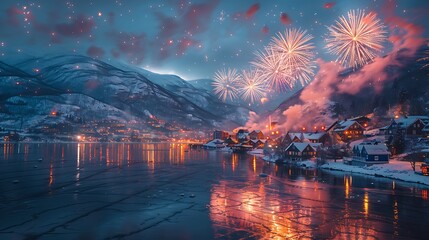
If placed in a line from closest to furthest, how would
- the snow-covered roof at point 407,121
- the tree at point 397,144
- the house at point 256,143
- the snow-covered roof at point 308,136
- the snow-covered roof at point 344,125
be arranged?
the tree at point 397,144, the snow-covered roof at point 407,121, the snow-covered roof at point 344,125, the snow-covered roof at point 308,136, the house at point 256,143

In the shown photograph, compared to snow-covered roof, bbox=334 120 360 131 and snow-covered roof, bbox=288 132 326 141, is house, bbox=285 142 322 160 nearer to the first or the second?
snow-covered roof, bbox=288 132 326 141

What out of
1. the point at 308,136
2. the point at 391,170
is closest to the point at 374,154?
the point at 391,170

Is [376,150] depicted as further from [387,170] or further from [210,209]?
[210,209]

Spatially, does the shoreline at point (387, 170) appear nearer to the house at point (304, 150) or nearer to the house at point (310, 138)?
the house at point (304, 150)

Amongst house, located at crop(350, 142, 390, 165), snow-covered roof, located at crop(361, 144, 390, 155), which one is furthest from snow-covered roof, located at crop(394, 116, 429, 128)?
snow-covered roof, located at crop(361, 144, 390, 155)

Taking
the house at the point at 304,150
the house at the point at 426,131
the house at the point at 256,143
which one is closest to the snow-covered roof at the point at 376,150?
the house at the point at 304,150

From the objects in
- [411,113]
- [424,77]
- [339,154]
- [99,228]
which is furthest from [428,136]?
[424,77]

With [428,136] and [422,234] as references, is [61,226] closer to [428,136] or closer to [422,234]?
[422,234]
